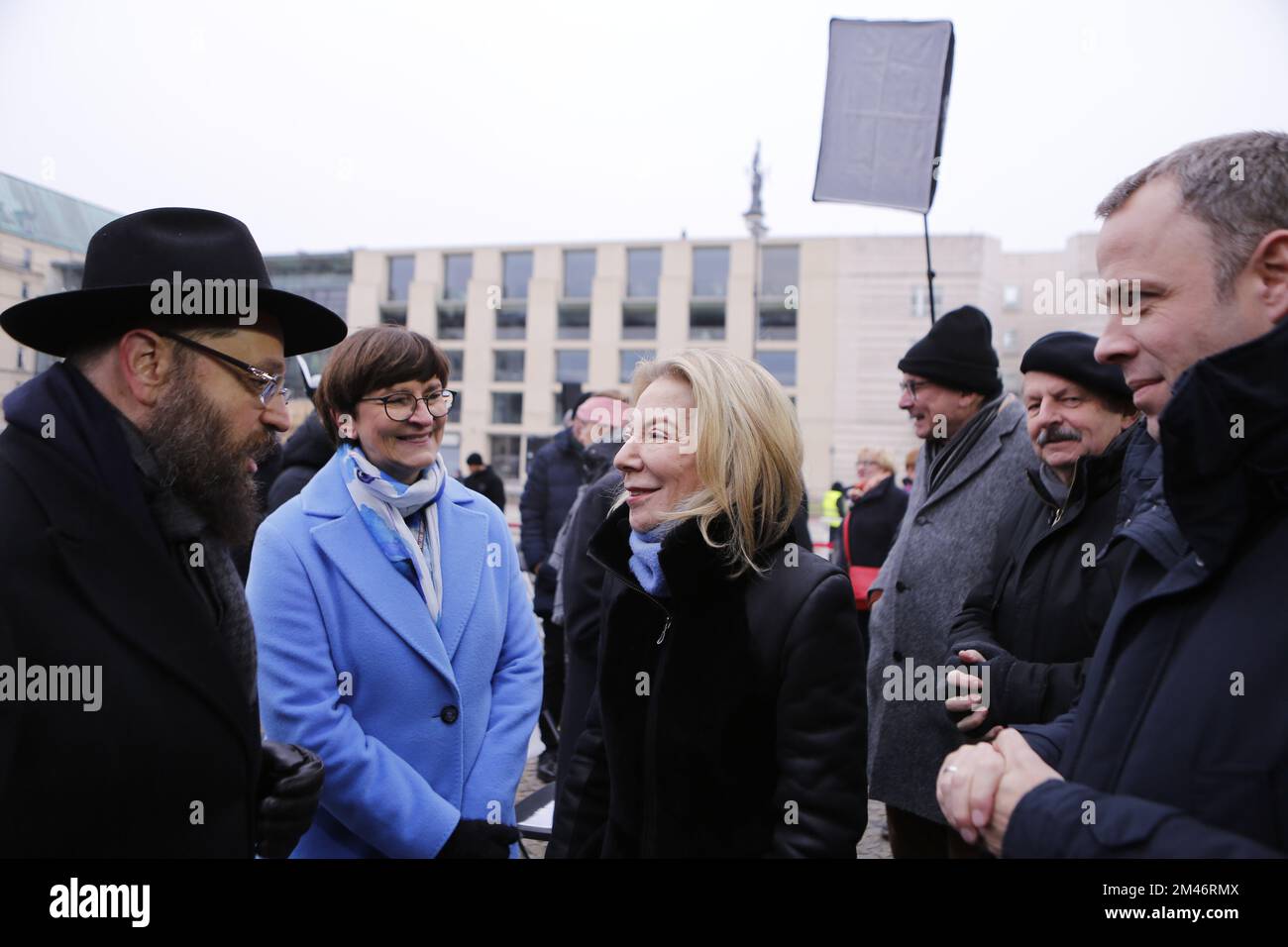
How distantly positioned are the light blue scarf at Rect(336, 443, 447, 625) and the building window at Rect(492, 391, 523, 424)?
5193 cm

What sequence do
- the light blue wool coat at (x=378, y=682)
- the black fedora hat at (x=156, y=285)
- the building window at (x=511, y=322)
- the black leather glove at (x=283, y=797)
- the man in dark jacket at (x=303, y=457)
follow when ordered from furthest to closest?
the building window at (x=511, y=322), the man in dark jacket at (x=303, y=457), the light blue wool coat at (x=378, y=682), the black leather glove at (x=283, y=797), the black fedora hat at (x=156, y=285)

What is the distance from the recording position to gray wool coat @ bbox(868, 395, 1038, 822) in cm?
304

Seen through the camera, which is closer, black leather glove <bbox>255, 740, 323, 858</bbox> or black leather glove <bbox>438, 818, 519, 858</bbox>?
black leather glove <bbox>255, 740, 323, 858</bbox>

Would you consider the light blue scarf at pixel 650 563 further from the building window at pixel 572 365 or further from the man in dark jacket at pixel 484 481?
the building window at pixel 572 365

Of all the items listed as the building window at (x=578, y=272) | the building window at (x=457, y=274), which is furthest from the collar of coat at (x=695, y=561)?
the building window at (x=457, y=274)

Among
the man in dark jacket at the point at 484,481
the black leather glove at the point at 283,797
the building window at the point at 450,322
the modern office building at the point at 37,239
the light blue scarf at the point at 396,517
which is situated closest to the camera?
the black leather glove at the point at 283,797

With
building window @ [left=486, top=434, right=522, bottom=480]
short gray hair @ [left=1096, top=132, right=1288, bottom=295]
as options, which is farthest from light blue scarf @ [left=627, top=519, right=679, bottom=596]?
building window @ [left=486, top=434, right=522, bottom=480]

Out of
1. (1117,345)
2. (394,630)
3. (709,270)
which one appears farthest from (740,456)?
(709,270)

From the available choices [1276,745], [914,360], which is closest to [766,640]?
[1276,745]

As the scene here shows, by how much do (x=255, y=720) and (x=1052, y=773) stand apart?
155 centimetres

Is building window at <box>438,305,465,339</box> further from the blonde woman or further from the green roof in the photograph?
the blonde woman

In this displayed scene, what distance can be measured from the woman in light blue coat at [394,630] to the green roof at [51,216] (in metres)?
1.24

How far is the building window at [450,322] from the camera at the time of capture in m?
56.6
